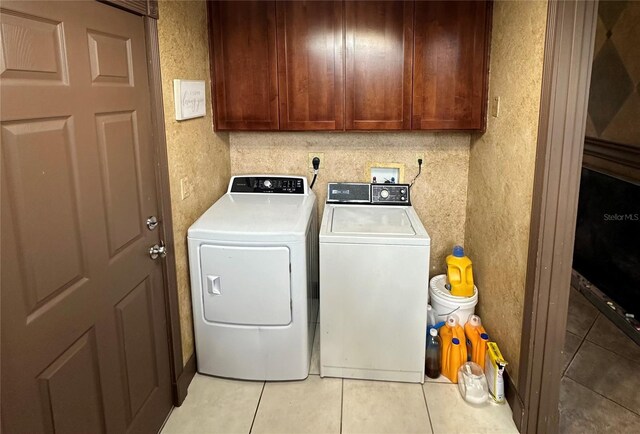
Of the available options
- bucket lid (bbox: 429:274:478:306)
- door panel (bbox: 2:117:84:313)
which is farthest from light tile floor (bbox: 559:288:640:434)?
door panel (bbox: 2:117:84:313)

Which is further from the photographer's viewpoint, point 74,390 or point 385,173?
point 385,173

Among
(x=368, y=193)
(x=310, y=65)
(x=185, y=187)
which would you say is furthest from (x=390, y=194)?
(x=185, y=187)

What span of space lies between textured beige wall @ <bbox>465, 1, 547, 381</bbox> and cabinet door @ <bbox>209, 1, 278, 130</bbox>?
4.05ft

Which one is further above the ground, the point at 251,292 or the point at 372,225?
the point at 372,225

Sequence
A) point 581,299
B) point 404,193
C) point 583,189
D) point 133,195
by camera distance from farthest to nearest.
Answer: point 583,189 < point 581,299 < point 404,193 < point 133,195

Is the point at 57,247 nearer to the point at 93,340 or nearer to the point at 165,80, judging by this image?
the point at 93,340

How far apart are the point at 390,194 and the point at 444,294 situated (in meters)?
0.71

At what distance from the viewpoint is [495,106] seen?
251 cm

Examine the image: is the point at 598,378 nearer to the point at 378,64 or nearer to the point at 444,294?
the point at 444,294

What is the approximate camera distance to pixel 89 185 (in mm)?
1561

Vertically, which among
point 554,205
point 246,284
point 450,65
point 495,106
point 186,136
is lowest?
point 246,284

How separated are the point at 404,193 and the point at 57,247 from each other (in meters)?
2.08

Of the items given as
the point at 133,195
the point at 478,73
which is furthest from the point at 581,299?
the point at 133,195

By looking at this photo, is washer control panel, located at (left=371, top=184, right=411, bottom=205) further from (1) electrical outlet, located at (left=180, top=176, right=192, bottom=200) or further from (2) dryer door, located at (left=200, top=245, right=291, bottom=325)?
(1) electrical outlet, located at (left=180, top=176, right=192, bottom=200)
